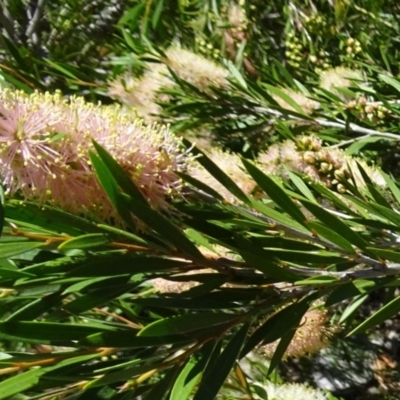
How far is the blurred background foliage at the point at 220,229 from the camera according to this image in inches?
27.7

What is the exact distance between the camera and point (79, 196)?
0.71m

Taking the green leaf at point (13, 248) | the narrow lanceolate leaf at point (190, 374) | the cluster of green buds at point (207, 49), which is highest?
the green leaf at point (13, 248)

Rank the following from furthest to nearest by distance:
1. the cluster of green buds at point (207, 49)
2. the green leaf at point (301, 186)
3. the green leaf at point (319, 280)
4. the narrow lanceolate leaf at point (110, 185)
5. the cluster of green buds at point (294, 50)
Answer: the cluster of green buds at point (294, 50) < the cluster of green buds at point (207, 49) < the green leaf at point (301, 186) < the green leaf at point (319, 280) < the narrow lanceolate leaf at point (110, 185)

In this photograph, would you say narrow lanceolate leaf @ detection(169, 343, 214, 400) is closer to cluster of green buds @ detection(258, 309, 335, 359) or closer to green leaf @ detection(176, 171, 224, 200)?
green leaf @ detection(176, 171, 224, 200)

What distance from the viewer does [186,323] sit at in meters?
0.70

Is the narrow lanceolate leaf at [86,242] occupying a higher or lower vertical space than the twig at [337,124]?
higher

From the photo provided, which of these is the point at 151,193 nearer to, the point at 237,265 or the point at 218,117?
the point at 237,265

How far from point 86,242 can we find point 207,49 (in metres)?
1.46

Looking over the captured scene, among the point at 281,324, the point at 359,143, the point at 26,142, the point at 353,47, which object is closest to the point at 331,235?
the point at 281,324

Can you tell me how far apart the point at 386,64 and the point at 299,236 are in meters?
0.99

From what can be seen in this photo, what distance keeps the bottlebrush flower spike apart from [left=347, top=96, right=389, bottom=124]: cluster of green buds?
34.6 inches

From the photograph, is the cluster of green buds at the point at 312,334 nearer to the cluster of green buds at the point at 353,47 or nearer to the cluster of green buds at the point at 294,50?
the cluster of green buds at the point at 353,47

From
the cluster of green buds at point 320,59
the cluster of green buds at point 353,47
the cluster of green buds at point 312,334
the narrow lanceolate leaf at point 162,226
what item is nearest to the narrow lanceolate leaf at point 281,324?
the narrow lanceolate leaf at point 162,226

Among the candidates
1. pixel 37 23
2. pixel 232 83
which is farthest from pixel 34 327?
pixel 37 23
